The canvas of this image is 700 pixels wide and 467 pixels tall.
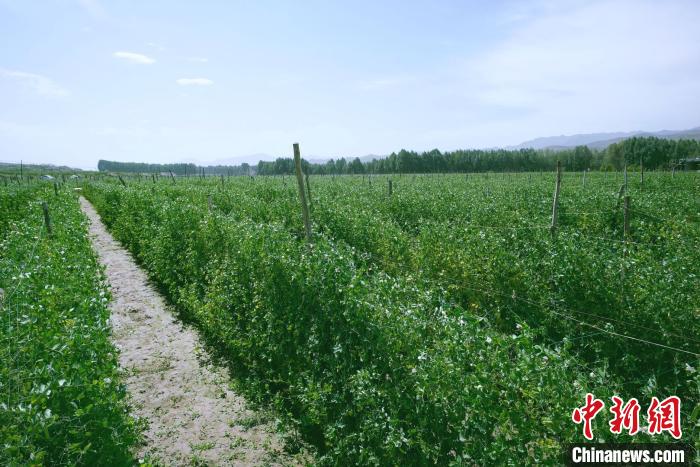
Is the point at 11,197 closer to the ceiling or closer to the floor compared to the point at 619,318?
closer to the ceiling

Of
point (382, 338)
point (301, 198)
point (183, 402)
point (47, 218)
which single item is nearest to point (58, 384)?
point (382, 338)

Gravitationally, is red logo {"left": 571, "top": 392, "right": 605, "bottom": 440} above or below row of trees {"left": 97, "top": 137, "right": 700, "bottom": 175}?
below

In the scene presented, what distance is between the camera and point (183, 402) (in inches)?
243

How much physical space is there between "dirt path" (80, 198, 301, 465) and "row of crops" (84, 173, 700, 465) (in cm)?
42

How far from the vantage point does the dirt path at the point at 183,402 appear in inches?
201

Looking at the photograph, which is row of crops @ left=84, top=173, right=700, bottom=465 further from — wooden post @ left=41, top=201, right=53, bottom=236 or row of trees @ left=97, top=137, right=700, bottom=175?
row of trees @ left=97, top=137, right=700, bottom=175

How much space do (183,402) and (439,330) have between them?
4.26m

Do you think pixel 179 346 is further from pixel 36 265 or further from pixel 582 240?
pixel 582 240

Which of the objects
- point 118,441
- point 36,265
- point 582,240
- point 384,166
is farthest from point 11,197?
point 384,166

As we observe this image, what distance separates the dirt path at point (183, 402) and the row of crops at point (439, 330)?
416mm

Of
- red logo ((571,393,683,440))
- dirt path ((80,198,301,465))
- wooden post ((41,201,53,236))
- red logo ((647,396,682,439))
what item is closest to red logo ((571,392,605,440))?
red logo ((571,393,683,440))

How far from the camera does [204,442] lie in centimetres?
532

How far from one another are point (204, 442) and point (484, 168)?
296 ft

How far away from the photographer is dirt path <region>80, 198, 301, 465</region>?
5.12 meters
